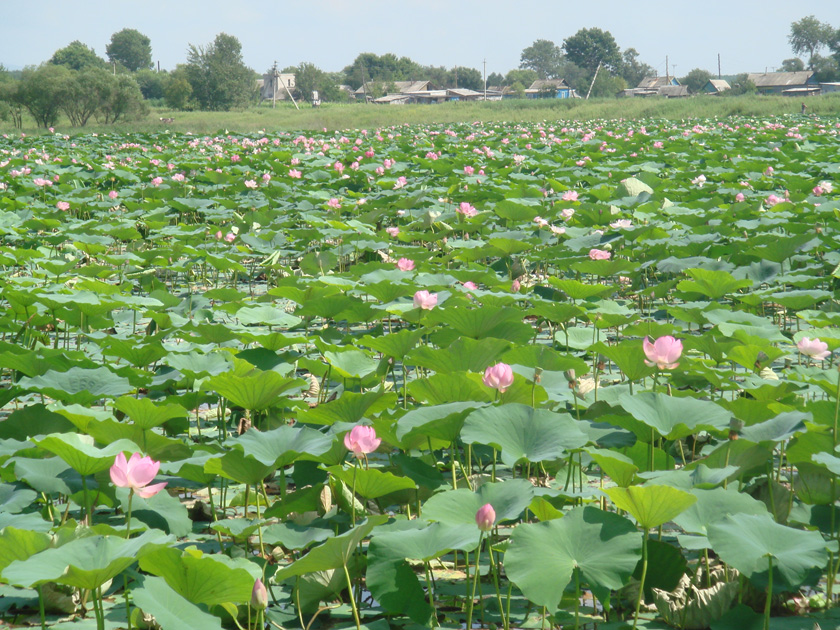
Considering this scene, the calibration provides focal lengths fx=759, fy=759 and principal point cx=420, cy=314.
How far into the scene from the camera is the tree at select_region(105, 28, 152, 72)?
94562 millimetres

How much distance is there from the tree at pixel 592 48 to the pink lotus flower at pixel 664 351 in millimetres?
80048

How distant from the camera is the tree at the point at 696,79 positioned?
82062 millimetres

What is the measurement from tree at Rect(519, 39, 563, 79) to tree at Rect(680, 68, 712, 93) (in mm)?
31886

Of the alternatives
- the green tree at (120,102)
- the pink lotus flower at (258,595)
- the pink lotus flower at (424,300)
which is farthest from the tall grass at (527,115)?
the pink lotus flower at (258,595)

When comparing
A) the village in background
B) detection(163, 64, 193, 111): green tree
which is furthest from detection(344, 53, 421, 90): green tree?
detection(163, 64, 193, 111): green tree

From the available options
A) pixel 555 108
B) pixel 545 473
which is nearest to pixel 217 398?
pixel 545 473

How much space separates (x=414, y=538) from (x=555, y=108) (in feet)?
107

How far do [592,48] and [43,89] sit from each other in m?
61.6

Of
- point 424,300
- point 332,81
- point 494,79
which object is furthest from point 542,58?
point 424,300

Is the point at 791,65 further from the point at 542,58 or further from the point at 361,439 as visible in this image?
the point at 361,439

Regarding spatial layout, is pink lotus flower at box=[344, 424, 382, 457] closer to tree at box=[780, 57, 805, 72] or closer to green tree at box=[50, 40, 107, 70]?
green tree at box=[50, 40, 107, 70]

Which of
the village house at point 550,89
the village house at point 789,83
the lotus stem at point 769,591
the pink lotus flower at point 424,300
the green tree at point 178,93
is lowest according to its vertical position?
the lotus stem at point 769,591

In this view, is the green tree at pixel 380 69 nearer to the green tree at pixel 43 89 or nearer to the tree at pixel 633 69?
the tree at pixel 633 69

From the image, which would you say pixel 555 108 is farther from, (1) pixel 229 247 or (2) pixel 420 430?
(2) pixel 420 430
